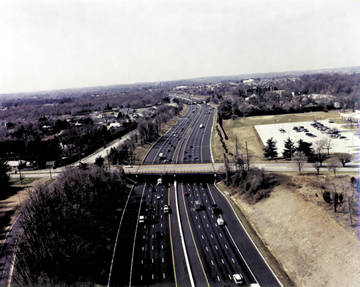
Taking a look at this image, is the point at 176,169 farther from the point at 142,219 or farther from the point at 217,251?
the point at 217,251

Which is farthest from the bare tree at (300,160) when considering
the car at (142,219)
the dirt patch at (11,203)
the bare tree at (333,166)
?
the dirt patch at (11,203)

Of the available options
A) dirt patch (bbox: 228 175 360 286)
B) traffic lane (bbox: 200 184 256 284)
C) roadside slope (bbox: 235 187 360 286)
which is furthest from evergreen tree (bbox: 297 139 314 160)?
traffic lane (bbox: 200 184 256 284)

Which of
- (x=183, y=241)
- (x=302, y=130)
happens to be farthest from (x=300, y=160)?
(x=302, y=130)

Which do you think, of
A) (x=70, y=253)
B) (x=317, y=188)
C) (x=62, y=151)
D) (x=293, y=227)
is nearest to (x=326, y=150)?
(x=317, y=188)

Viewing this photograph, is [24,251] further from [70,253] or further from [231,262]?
[231,262]

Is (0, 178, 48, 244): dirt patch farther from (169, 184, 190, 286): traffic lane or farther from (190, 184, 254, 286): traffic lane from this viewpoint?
(190, 184, 254, 286): traffic lane

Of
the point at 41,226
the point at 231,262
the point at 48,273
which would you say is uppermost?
the point at 41,226
